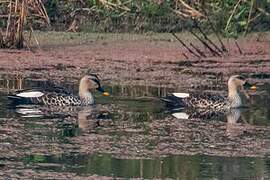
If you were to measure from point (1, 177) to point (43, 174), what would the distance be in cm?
30

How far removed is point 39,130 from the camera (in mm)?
9227

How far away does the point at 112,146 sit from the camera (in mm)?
8523

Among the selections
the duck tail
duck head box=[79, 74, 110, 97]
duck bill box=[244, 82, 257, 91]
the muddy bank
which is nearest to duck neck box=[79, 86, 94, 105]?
duck head box=[79, 74, 110, 97]

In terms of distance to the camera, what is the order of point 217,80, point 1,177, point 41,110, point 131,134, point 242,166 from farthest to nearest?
1. point 217,80
2. point 41,110
3. point 131,134
4. point 242,166
5. point 1,177

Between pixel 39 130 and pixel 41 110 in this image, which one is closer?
pixel 39 130

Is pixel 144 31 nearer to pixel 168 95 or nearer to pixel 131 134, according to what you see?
pixel 168 95

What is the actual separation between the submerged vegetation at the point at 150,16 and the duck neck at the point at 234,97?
390 centimetres

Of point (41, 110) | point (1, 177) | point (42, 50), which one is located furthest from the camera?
point (42, 50)

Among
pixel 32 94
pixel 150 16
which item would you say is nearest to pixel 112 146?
pixel 32 94

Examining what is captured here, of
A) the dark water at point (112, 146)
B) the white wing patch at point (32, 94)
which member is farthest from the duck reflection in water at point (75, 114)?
the white wing patch at point (32, 94)

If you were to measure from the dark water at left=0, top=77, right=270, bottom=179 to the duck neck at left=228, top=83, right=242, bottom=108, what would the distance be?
170 millimetres

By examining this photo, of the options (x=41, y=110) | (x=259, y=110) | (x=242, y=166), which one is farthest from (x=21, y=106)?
(x=242, y=166)

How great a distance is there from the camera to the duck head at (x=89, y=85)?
1125 centimetres

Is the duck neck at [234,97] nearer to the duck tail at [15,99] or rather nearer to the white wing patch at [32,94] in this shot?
the white wing patch at [32,94]
